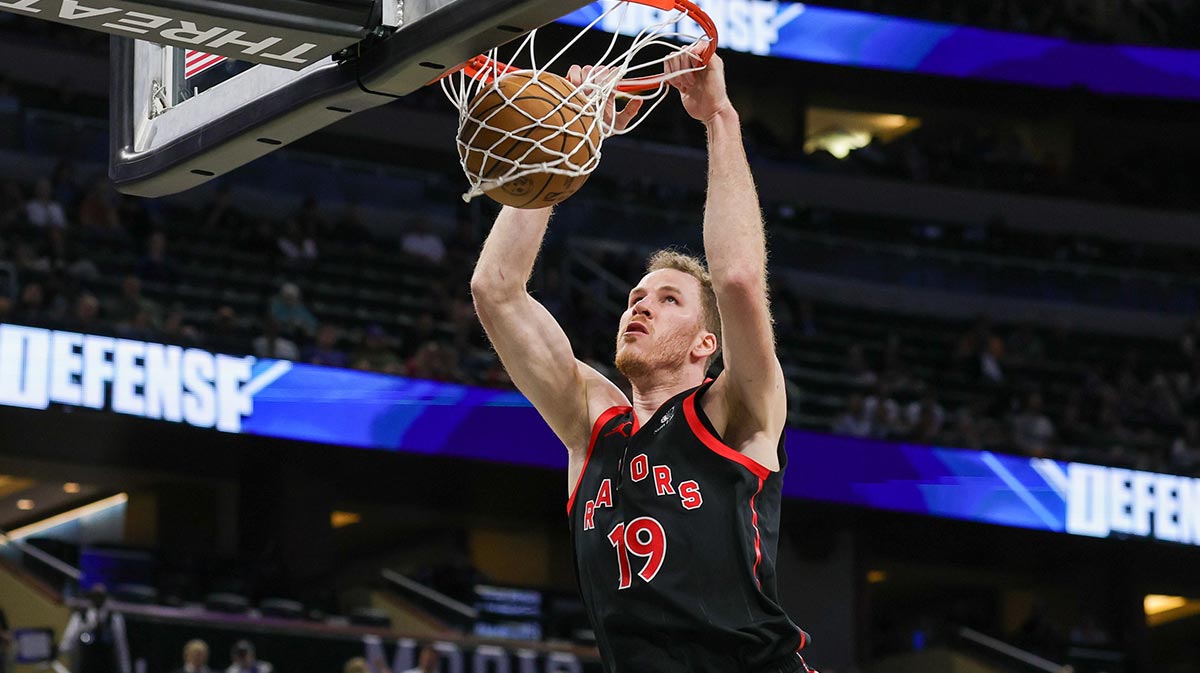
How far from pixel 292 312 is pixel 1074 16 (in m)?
16.2

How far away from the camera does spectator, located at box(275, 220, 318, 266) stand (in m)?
17.9

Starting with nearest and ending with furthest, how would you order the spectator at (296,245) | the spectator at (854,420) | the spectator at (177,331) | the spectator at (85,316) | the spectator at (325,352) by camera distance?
the spectator at (85,316)
the spectator at (177,331)
the spectator at (325,352)
the spectator at (296,245)
the spectator at (854,420)

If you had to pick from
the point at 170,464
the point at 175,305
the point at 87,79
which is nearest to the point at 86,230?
the point at 175,305

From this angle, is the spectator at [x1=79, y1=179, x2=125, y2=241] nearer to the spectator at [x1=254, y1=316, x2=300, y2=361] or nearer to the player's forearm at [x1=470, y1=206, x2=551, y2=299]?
the spectator at [x1=254, y1=316, x2=300, y2=361]

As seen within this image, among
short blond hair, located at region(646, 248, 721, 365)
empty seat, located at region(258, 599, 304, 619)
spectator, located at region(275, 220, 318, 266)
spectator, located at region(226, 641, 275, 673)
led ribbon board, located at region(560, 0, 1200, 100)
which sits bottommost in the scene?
spectator, located at region(226, 641, 275, 673)

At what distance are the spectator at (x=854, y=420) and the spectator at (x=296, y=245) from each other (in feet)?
19.2

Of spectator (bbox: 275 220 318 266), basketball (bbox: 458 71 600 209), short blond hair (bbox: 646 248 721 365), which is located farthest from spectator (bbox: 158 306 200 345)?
basketball (bbox: 458 71 600 209)

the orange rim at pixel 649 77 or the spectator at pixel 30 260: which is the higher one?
the spectator at pixel 30 260

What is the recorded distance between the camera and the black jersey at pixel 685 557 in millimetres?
4234

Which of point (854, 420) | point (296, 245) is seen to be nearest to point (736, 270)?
point (296, 245)

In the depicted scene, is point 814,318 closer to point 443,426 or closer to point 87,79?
point 443,426

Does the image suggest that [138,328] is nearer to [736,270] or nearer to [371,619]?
[371,619]

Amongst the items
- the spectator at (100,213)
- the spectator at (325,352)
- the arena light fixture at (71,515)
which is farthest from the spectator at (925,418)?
the arena light fixture at (71,515)

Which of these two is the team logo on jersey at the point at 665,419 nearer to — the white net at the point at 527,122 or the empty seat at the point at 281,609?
the white net at the point at 527,122
